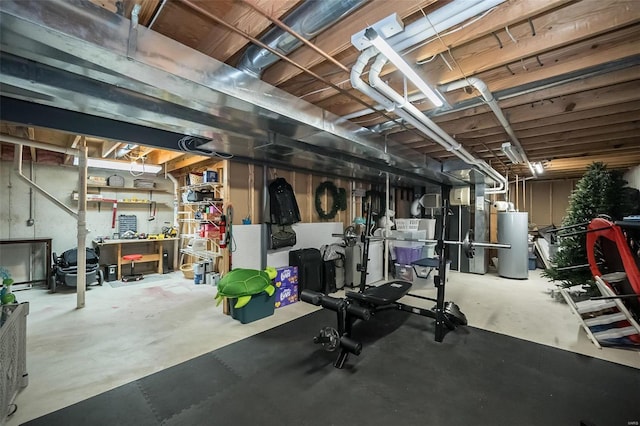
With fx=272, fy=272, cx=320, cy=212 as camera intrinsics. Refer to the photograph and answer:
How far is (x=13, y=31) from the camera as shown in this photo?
4.23ft

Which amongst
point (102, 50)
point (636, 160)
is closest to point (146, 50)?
point (102, 50)

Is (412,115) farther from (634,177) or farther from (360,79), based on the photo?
(634,177)

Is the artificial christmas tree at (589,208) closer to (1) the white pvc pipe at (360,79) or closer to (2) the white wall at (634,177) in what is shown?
(2) the white wall at (634,177)

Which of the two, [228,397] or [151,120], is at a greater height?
[151,120]

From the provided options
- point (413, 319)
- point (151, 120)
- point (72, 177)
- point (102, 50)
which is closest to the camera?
point (102, 50)

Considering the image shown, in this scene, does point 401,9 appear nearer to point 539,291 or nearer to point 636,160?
point 539,291

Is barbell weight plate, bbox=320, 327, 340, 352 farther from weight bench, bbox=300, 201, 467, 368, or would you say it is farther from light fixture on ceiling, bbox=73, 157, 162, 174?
light fixture on ceiling, bbox=73, 157, 162, 174

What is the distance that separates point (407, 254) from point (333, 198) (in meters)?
2.01

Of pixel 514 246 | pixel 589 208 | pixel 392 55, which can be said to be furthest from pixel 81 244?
pixel 514 246

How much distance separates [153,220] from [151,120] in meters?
5.10

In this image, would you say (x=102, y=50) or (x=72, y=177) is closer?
(x=102, y=50)

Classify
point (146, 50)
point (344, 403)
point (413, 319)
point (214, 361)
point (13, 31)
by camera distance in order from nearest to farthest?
point (13, 31) < point (146, 50) < point (344, 403) < point (214, 361) < point (413, 319)

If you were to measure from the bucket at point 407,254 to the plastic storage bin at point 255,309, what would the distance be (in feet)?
10.8

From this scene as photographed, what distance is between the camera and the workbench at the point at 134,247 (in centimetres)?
570
